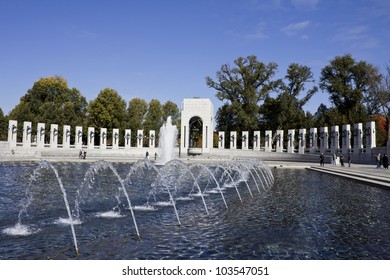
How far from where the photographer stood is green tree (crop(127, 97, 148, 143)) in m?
65.0

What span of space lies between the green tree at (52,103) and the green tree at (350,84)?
4568 cm

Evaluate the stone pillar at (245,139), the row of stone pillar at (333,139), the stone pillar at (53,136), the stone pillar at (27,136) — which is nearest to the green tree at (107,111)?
the stone pillar at (53,136)

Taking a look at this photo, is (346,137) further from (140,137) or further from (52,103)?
(52,103)

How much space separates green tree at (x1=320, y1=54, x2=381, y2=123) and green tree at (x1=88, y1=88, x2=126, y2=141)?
37608mm

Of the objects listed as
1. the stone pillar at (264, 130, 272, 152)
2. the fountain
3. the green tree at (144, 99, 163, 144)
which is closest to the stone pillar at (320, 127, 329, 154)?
the stone pillar at (264, 130, 272, 152)

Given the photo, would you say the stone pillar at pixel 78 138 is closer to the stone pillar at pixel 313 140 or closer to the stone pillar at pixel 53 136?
the stone pillar at pixel 53 136

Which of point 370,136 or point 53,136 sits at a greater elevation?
point 370,136

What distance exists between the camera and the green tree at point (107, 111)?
204 ft

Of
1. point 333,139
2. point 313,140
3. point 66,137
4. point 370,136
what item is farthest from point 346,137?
point 66,137

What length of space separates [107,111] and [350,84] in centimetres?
4324

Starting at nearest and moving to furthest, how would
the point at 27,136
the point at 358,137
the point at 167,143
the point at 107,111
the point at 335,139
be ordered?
the point at 358,137, the point at 335,139, the point at 167,143, the point at 27,136, the point at 107,111

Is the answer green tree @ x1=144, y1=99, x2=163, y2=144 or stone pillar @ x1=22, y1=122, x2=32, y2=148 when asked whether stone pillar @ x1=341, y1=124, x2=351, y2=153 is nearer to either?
stone pillar @ x1=22, y1=122, x2=32, y2=148

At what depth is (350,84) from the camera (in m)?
58.0
